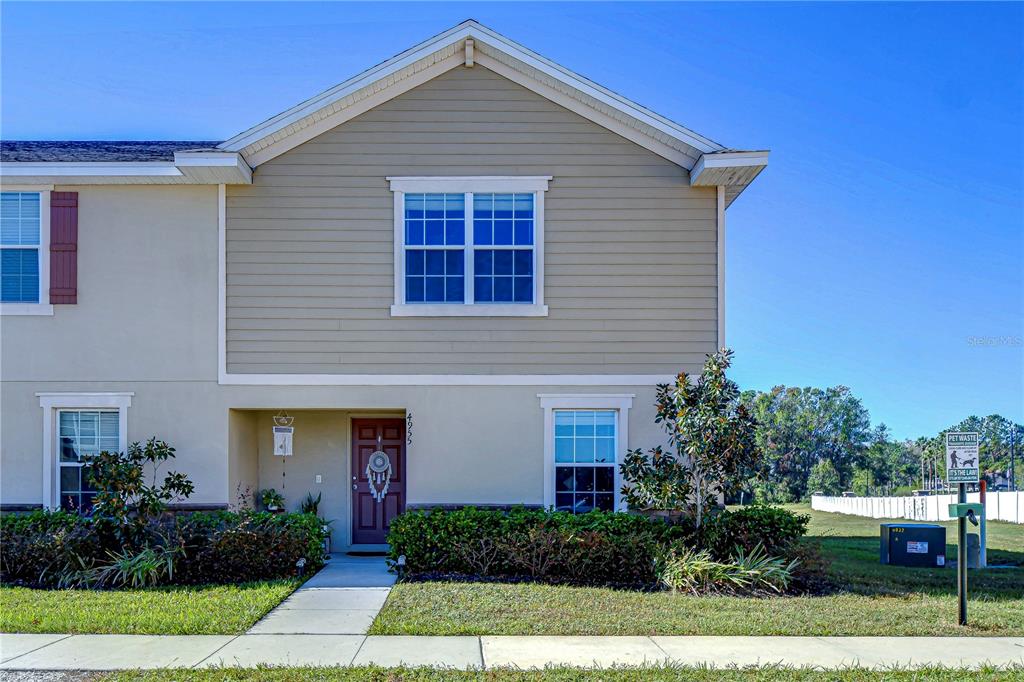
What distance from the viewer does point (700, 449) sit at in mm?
10164

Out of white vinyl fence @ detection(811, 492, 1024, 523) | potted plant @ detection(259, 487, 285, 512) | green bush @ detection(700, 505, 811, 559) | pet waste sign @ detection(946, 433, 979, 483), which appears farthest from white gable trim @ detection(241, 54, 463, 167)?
white vinyl fence @ detection(811, 492, 1024, 523)

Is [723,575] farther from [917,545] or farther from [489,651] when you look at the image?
[917,545]

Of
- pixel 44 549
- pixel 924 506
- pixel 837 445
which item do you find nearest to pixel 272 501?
pixel 44 549

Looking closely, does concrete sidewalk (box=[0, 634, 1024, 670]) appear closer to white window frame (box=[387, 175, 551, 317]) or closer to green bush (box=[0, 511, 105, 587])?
green bush (box=[0, 511, 105, 587])

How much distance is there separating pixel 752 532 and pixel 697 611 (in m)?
2.00

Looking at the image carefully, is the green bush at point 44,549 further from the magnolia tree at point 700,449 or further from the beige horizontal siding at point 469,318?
the magnolia tree at point 700,449

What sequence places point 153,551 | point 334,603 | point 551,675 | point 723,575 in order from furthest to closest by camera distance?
point 153,551 → point 723,575 → point 334,603 → point 551,675

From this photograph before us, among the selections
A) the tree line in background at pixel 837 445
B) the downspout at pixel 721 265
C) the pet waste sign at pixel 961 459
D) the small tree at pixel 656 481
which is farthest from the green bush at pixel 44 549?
the tree line in background at pixel 837 445

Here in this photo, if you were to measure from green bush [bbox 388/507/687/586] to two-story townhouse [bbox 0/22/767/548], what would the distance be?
3.13 ft

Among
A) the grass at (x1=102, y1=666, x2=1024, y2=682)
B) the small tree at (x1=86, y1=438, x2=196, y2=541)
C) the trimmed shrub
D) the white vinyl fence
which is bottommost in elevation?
the white vinyl fence

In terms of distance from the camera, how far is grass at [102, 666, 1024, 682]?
6.38m

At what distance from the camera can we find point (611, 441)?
38.0 ft

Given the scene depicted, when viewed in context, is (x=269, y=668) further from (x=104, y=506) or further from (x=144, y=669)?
(x=104, y=506)

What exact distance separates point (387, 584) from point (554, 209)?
18.1ft
